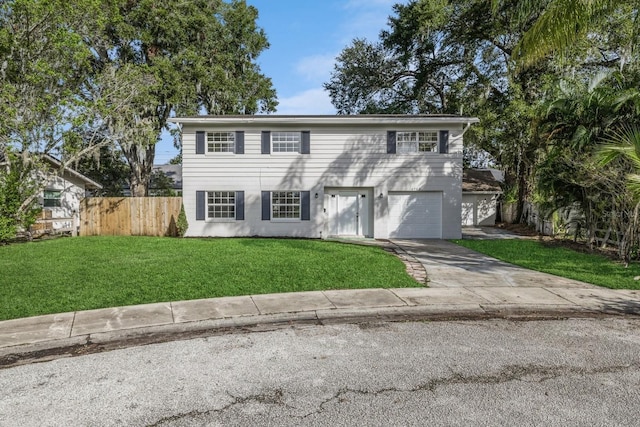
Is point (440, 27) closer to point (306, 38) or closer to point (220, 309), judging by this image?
point (306, 38)

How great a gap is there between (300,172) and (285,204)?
143cm

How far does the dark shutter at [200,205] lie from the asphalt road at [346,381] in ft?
36.4

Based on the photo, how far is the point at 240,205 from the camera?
1497 cm

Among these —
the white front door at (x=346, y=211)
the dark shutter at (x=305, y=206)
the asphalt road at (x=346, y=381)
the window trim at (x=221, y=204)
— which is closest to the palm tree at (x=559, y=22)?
the asphalt road at (x=346, y=381)

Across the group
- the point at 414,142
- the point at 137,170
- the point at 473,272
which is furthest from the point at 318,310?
the point at 137,170

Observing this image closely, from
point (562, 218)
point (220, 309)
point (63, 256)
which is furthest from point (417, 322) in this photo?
point (562, 218)

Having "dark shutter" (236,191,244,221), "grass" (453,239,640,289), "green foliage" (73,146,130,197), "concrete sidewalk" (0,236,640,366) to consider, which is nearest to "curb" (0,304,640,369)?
"concrete sidewalk" (0,236,640,366)

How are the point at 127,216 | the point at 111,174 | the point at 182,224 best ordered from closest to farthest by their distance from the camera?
1. the point at 182,224
2. the point at 127,216
3. the point at 111,174

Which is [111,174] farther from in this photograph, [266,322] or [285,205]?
[266,322]

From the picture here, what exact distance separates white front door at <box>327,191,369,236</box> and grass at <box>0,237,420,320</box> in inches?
158

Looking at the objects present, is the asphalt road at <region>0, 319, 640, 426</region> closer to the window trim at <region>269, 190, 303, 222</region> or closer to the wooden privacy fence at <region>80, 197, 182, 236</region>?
the window trim at <region>269, 190, 303, 222</region>

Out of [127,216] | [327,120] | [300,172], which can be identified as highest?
[327,120]

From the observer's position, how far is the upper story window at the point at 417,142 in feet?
49.0

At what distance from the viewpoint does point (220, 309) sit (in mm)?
5461
